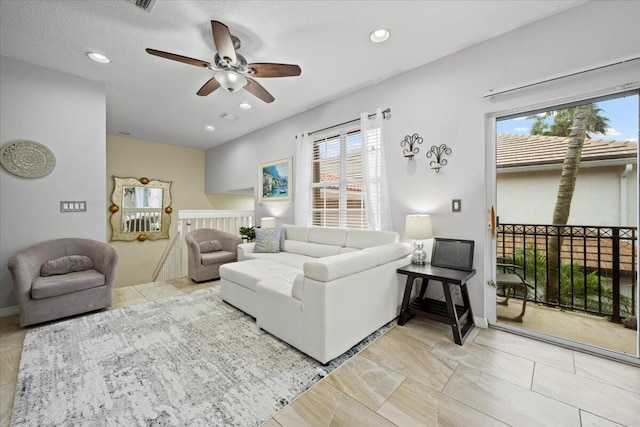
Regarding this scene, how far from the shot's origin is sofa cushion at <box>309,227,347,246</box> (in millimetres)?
3422

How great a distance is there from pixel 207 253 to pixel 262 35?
129 inches

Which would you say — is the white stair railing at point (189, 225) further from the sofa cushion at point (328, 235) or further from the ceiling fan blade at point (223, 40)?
the ceiling fan blade at point (223, 40)

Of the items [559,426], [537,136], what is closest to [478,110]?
[537,136]

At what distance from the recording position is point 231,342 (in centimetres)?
215

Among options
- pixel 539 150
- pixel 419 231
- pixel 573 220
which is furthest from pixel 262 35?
pixel 573 220

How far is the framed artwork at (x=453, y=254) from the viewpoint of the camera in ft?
8.13

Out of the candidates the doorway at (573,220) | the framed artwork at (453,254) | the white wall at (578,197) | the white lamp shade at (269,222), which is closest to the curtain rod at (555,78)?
the doorway at (573,220)

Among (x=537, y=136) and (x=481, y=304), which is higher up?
(x=537, y=136)

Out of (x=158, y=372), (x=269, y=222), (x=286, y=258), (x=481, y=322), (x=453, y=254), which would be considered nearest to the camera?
(x=158, y=372)

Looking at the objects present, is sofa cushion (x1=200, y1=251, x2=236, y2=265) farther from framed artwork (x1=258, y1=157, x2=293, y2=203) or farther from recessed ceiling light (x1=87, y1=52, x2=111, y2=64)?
recessed ceiling light (x1=87, y1=52, x2=111, y2=64)

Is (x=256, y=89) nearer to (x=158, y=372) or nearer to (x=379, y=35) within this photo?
(x=379, y=35)

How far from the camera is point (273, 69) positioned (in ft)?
7.64

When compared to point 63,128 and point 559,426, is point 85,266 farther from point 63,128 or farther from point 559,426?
point 559,426

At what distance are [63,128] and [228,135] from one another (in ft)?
9.31
